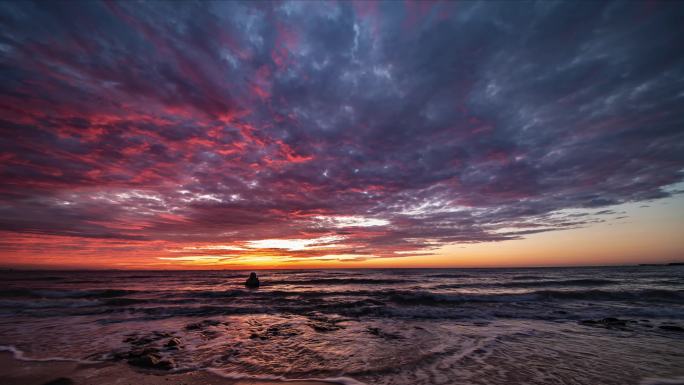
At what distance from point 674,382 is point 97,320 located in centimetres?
2045

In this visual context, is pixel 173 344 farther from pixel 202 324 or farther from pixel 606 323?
pixel 606 323

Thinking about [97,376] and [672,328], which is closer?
[97,376]

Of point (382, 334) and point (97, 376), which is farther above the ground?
point (97, 376)

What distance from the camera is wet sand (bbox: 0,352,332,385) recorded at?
5.81 m

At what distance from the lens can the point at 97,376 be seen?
6.12 m

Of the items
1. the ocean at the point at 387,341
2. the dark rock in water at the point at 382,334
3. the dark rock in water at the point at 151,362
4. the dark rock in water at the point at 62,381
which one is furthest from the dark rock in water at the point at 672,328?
the dark rock in water at the point at 62,381

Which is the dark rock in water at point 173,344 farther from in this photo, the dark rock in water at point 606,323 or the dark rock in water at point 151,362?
the dark rock in water at point 606,323

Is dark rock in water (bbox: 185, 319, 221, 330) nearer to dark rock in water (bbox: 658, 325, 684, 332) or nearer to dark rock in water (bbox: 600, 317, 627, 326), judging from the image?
dark rock in water (bbox: 600, 317, 627, 326)

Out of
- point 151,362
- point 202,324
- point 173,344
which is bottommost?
point 202,324

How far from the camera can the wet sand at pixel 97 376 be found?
581cm

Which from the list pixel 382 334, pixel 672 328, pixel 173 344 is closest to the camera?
pixel 173 344

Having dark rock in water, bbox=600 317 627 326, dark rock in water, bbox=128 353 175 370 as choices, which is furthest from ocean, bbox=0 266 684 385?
dark rock in water, bbox=128 353 175 370

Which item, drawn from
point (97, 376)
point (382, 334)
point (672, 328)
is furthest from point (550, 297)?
point (97, 376)

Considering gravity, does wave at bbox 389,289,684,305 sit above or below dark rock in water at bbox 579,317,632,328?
below
